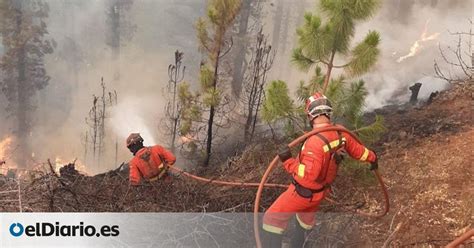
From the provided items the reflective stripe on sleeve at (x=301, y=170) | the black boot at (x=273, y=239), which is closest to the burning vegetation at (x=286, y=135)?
the black boot at (x=273, y=239)

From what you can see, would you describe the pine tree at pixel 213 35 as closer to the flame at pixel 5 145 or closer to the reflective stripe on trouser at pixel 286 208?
the reflective stripe on trouser at pixel 286 208

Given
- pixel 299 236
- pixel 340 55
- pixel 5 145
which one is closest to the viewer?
pixel 299 236

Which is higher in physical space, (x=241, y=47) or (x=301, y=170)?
(x=241, y=47)

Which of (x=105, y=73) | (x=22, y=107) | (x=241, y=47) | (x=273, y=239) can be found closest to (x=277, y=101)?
(x=273, y=239)

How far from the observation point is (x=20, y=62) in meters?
18.8

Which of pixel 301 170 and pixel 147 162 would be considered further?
pixel 147 162

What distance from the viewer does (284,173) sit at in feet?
23.9

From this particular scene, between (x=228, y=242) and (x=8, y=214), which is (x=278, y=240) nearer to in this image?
(x=228, y=242)

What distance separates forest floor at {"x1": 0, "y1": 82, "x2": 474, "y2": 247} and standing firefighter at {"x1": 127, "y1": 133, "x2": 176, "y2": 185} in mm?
204

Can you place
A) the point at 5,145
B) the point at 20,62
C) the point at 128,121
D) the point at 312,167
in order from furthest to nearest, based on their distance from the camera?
the point at 128,121 < the point at 5,145 < the point at 20,62 < the point at 312,167

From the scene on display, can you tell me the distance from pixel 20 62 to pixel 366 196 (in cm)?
1689

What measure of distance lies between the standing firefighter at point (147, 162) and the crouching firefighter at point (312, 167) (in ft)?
7.22

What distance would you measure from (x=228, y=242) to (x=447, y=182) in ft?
10.7

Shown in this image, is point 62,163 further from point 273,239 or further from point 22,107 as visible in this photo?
point 273,239
